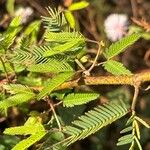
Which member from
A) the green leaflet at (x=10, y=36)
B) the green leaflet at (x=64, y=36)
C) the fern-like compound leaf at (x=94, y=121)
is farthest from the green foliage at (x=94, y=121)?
the green leaflet at (x=10, y=36)

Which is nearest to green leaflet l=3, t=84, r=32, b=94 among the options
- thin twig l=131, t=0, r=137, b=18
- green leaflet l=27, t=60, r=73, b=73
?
green leaflet l=27, t=60, r=73, b=73

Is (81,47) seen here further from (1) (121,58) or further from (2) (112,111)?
(1) (121,58)

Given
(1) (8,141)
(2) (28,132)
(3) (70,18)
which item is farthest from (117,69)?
(3) (70,18)

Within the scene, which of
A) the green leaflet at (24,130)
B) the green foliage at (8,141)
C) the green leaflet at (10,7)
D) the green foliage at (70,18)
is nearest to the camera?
the green leaflet at (24,130)

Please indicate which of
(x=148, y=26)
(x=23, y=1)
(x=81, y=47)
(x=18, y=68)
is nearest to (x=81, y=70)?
(x=81, y=47)

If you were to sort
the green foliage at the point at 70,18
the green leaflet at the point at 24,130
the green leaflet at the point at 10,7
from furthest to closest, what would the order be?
the green leaflet at the point at 10,7 < the green foliage at the point at 70,18 < the green leaflet at the point at 24,130

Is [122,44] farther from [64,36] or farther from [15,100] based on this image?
[15,100]

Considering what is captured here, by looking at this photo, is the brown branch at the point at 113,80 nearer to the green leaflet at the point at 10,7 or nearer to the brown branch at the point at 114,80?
the brown branch at the point at 114,80
